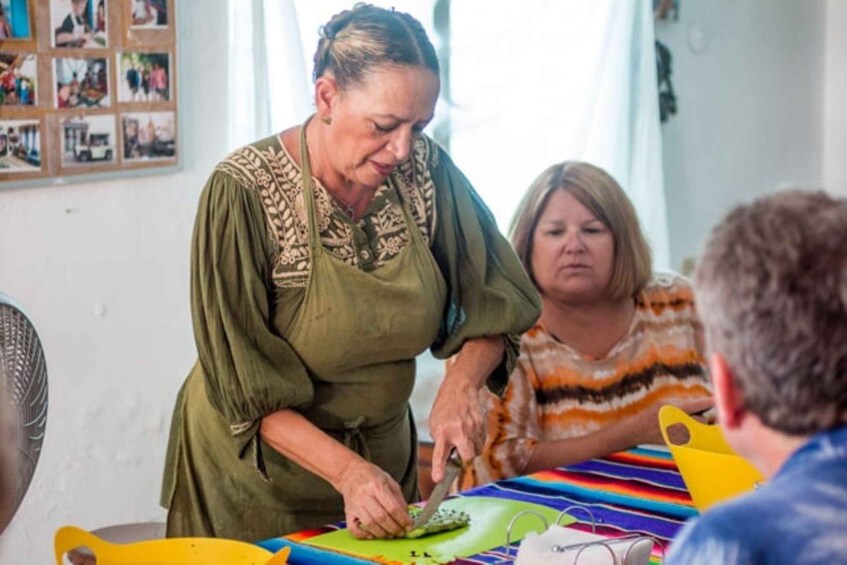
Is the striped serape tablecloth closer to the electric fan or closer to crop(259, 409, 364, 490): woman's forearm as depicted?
crop(259, 409, 364, 490): woman's forearm

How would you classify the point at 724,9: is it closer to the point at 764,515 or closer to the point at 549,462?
the point at 549,462

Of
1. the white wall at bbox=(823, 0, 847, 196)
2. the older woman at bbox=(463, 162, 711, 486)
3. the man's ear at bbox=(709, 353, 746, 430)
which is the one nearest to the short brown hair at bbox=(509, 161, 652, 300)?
the older woman at bbox=(463, 162, 711, 486)

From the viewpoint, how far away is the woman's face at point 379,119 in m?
2.22

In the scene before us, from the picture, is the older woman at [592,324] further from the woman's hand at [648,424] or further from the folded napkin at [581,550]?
the folded napkin at [581,550]

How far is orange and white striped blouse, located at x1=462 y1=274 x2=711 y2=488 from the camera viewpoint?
289 cm

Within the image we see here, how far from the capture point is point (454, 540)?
215cm

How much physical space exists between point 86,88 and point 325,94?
1.13 meters

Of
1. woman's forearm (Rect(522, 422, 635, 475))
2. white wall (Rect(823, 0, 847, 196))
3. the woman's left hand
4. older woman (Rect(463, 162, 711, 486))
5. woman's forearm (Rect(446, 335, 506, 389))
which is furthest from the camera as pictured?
white wall (Rect(823, 0, 847, 196))

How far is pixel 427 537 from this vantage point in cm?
216

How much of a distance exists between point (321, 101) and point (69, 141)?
110 centimetres

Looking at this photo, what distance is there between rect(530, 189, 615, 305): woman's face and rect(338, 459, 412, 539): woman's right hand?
104cm

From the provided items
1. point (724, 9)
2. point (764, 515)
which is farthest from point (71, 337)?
point (724, 9)

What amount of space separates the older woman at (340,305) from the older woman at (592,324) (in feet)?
1.59

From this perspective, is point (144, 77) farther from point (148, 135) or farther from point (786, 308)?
point (786, 308)
